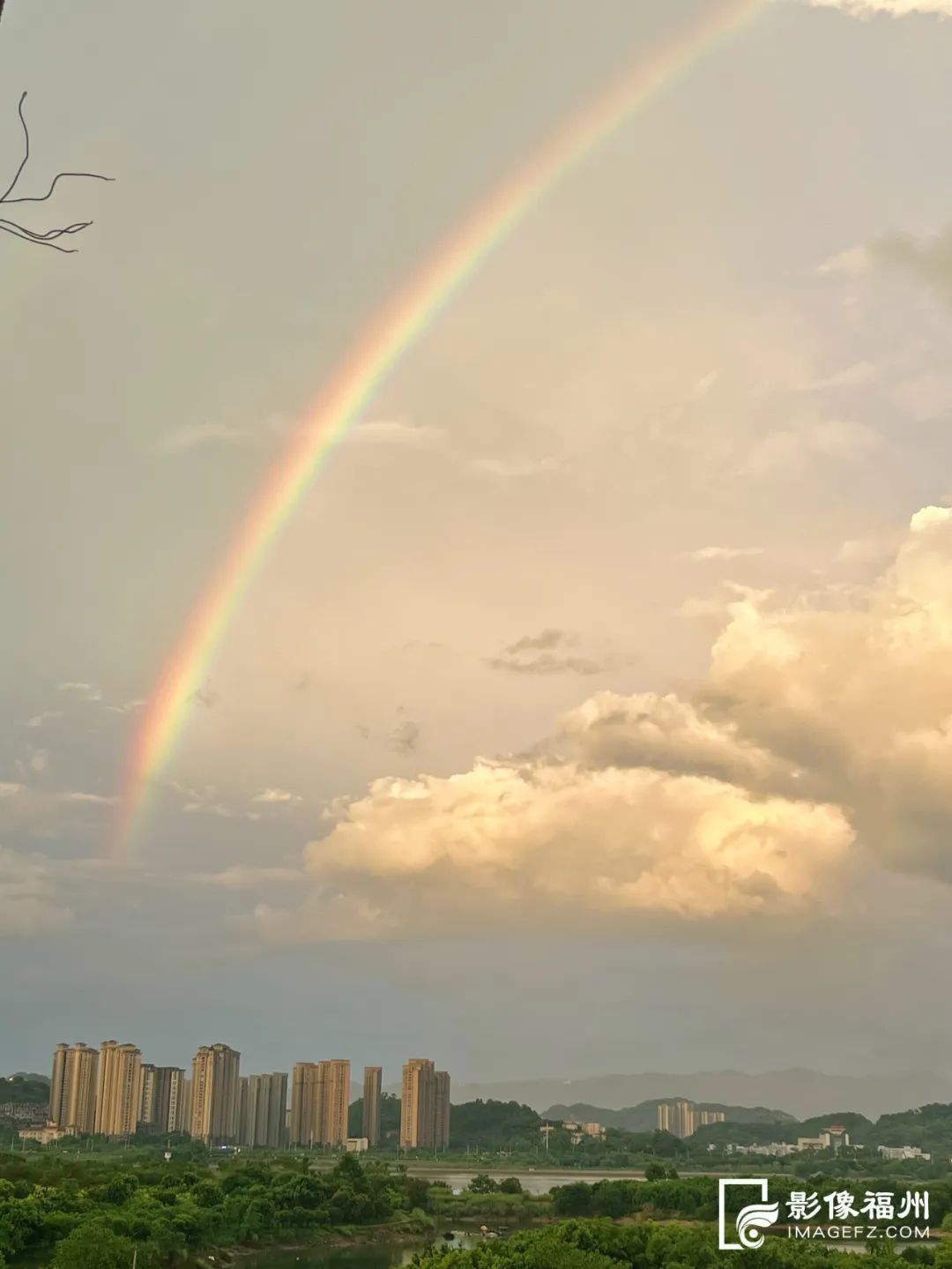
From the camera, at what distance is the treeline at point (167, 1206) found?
1083 inches

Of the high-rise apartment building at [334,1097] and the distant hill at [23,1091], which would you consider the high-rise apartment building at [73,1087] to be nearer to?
the distant hill at [23,1091]

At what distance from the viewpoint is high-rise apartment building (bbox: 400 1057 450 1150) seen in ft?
289

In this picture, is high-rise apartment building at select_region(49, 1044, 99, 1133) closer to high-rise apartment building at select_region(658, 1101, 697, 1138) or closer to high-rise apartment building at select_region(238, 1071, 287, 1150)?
high-rise apartment building at select_region(238, 1071, 287, 1150)

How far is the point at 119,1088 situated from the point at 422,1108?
22.3 m

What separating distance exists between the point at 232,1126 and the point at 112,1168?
45.1 metres

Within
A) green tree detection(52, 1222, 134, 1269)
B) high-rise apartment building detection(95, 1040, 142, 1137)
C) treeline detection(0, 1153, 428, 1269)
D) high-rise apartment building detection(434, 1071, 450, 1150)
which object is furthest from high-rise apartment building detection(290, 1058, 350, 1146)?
green tree detection(52, 1222, 134, 1269)

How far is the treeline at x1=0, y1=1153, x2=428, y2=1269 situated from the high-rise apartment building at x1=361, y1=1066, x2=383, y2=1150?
46.6 m

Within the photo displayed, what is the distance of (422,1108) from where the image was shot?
88.8 m

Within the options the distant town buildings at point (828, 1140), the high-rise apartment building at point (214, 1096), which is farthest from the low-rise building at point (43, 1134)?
the distant town buildings at point (828, 1140)

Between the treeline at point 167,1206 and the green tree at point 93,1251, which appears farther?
the treeline at point 167,1206

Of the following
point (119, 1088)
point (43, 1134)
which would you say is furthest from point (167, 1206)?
point (119, 1088)

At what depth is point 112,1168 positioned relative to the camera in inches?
1654

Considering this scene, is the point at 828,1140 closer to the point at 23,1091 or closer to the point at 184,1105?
the point at 184,1105

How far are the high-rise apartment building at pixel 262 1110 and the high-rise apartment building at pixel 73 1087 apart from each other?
1052 centimetres
